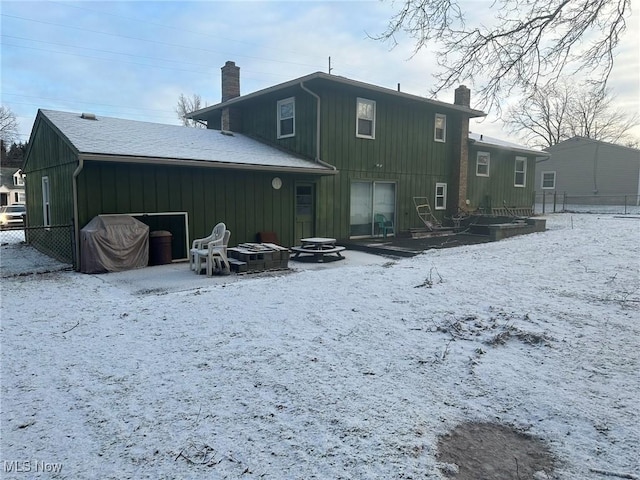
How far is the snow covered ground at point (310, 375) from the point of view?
97.0 inches

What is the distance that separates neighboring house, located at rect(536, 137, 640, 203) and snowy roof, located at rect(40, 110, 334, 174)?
20.6 m

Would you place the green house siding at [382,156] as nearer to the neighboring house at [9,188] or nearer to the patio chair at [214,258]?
the patio chair at [214,258]

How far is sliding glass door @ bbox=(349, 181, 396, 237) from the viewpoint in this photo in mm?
13148

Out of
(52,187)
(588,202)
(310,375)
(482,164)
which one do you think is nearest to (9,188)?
(52,187)

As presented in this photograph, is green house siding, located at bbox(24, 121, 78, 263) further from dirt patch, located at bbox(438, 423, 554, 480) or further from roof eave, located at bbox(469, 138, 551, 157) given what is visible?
roof eave, located at bbox(469, 138, 551, 157)

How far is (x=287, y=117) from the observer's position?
13.0 metres

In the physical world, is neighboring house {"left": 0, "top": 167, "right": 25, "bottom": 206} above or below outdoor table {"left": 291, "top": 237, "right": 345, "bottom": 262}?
above

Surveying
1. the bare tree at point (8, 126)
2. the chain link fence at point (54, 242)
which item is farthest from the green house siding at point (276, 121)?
the bare tree at point (8, 126)

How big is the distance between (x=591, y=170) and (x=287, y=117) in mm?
23662

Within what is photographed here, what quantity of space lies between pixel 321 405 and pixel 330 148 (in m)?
9.92

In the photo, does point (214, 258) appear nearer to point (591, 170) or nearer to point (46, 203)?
point (46, 203)

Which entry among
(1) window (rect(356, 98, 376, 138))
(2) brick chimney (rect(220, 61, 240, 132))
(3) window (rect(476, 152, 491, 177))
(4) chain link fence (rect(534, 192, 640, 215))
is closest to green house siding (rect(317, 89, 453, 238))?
(1) window (rect(356, 98, 376, 138))

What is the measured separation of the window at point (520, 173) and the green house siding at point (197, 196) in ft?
43.1

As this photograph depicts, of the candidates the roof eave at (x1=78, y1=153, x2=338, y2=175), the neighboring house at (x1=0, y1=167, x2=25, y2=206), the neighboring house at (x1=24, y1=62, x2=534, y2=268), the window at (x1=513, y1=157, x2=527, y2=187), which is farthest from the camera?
the neighboring house at (x1=0, y1=167, x2=25, y2=206)
